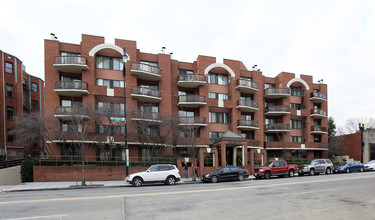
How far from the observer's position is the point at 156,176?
17375mm

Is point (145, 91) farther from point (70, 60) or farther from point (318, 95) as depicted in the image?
point (318, 95)

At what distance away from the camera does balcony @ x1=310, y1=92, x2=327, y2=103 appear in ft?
→ 132

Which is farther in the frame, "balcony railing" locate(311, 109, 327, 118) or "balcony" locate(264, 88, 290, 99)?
"balcony railing" locate(311, 109, 327, 118)

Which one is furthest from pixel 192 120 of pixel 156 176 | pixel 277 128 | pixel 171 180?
pixel 277 128

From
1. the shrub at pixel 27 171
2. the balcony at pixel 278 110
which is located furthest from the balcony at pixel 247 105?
the shrub at pixel 27 171

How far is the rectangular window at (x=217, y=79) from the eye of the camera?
34531 millimetres

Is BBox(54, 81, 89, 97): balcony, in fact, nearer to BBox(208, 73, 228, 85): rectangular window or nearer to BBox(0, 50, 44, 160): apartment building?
BBox(0, 50, 44, 160): apartment building

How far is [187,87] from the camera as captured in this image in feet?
109

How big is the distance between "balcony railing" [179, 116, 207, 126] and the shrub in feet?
52.4

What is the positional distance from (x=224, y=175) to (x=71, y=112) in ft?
54.5

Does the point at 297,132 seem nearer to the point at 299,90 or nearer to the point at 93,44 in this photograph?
the point at 299,90

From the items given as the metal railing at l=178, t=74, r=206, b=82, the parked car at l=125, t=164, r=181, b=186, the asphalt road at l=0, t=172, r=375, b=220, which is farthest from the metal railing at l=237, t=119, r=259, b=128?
the asphalt road at l=0, t=172, r=375, b=220

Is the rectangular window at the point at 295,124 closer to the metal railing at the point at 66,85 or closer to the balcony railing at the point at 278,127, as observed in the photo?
the balcony railing at the point at 278,127

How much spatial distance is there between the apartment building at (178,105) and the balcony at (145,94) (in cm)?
12
